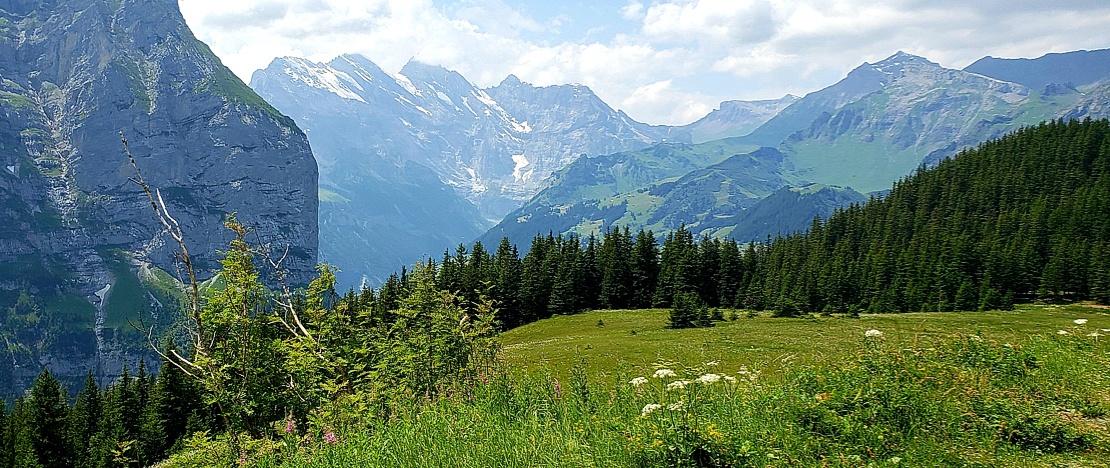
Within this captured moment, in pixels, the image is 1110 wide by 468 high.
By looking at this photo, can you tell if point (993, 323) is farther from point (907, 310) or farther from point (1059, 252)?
point (1059, 252)

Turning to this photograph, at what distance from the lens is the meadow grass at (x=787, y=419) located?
7273mm

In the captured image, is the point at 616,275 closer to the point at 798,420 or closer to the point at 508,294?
the point at 508,294

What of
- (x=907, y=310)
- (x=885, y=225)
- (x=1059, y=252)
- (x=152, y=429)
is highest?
(x=885, y=225)

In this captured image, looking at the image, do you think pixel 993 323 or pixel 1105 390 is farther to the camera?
pixel 993 323

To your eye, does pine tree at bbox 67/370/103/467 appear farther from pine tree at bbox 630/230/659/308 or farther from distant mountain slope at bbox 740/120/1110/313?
distant mountain slope at bbox 740/120/1110/313

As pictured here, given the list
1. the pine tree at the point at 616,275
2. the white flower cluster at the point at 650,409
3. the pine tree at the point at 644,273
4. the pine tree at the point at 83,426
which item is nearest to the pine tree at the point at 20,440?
the pine tree at the point at 83,426

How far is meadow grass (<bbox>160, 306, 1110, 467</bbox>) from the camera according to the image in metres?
7.27

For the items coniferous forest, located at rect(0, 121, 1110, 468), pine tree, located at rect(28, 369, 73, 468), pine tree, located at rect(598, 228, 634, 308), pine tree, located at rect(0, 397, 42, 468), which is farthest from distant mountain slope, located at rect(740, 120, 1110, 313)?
pine tree, located at rect(28, 369, 73, 468)

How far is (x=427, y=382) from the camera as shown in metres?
15.7

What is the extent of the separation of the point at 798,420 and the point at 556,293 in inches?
2918

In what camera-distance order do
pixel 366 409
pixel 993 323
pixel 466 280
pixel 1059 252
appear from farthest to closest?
pixel 466 280 → pixel 1059 252 → pixel 993 323 → pixel 366 409

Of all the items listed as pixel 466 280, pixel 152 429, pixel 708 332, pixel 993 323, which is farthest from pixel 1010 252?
pixel 152 429

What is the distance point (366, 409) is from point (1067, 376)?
13.0m

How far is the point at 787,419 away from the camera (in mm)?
8086
